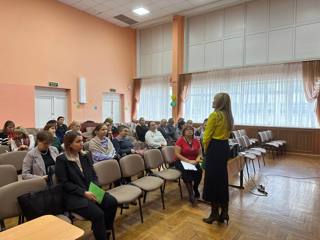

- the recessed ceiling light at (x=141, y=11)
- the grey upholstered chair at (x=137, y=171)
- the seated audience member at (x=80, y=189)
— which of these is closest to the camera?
the seated audience member at (x=80, y=189)

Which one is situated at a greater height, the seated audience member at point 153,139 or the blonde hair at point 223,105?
the blonde hair at point 223,105

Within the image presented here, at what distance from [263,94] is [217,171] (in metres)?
6.18

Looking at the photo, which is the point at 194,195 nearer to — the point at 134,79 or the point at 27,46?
the point at 27,46

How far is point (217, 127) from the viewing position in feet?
8.41

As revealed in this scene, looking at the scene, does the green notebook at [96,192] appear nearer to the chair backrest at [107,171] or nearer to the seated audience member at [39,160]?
the chair backrest at [107,171]

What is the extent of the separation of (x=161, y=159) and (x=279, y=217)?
6.18ft

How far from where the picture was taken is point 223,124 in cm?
255

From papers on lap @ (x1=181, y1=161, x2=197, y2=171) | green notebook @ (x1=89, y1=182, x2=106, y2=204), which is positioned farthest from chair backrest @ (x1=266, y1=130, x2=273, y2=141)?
green notebook @ (x1=89, y1=182, x2=106, y2=204)

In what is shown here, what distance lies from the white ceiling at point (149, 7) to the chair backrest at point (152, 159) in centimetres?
634

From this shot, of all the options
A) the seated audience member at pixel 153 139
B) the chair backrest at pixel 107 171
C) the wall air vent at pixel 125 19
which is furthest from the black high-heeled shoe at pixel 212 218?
the wall air vent at pixel 125 19

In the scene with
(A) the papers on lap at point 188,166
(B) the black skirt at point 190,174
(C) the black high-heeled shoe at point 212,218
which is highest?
(A) the papers on lap at point 188,166

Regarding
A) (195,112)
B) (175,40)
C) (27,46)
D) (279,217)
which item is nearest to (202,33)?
(175,40)

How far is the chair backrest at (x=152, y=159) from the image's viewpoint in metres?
3.52

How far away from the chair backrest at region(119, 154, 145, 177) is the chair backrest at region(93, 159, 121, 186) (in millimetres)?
115
